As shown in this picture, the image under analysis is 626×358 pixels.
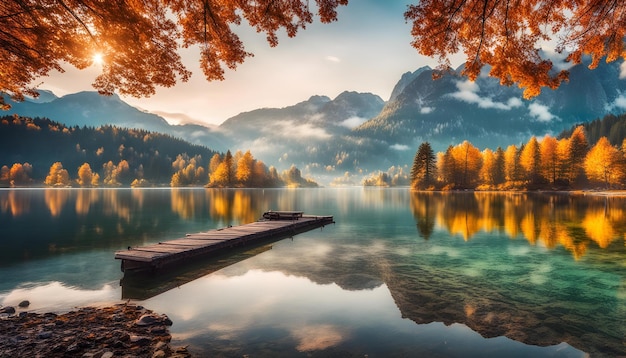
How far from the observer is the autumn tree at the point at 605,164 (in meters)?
96.9

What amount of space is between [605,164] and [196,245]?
12342 cm

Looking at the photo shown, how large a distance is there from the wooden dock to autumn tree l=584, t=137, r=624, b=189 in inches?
4231

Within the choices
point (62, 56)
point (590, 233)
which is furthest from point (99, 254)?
point (590, 233)

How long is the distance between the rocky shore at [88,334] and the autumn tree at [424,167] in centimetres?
→ 12212

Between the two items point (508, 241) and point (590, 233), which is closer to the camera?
point (508, 241)

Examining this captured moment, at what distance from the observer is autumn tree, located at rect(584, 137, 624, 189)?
96.9 metres

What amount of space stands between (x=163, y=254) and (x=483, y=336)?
1537 cm

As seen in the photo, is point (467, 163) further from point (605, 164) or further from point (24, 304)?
point (24, 304)

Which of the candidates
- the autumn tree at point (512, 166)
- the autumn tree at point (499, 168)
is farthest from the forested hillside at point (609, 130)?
the autumn tree at point (512, 166)

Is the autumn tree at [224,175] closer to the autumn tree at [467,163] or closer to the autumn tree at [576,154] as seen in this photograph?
the autumn tree at [467,163]

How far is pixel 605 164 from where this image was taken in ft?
324

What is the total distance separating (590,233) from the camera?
97.2 ft

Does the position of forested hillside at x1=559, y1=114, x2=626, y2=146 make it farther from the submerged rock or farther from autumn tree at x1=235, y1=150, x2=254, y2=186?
the submerged rock

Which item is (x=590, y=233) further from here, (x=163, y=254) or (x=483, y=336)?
(x=163, y=254)
